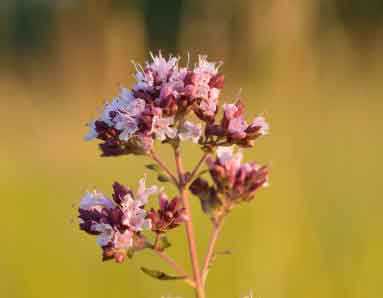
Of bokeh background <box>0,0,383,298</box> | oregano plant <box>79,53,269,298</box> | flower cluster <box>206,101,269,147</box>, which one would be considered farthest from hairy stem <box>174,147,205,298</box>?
bokeh background <box>0,0,383,298</box>

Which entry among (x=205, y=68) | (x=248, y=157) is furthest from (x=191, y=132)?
(x=248, y=157)

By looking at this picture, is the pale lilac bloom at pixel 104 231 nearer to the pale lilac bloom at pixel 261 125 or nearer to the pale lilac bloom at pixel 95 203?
the pale lilac bloom at pixel 95 203

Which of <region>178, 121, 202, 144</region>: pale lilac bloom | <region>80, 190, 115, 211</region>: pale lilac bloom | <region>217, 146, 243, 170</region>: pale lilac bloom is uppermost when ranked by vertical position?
<region>178, 121, 202, 144</region>: pale lilac bloom

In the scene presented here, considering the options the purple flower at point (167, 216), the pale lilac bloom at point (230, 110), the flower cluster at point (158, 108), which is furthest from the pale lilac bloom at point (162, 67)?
the purple flower at point (167, 216)

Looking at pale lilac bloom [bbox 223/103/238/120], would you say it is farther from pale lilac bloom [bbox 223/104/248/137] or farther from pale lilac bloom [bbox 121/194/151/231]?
pale lilac bloom [bbox 121/194/151/231]

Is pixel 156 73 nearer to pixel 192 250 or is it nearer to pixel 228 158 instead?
pixel 228 158

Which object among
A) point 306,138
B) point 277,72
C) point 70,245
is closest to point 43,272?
point 70,245

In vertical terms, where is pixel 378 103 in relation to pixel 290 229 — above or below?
above

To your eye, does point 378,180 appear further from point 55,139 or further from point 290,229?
point 55,139
